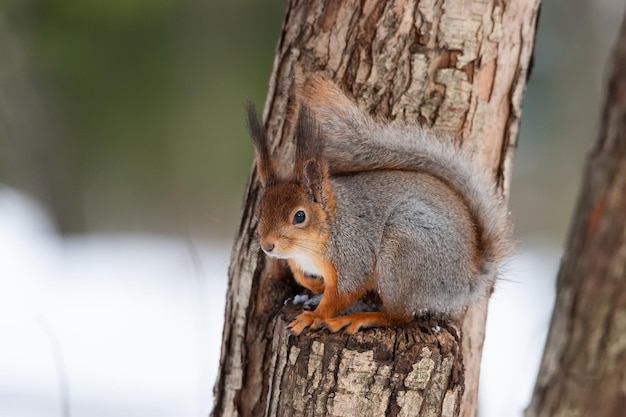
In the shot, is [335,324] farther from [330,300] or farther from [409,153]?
[409,153]

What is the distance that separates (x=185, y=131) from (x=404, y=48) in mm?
2675

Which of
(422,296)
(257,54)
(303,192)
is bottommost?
(422,296)

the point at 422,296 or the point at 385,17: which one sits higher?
the point at 385,17

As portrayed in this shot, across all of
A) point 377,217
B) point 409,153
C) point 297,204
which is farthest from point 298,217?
point 409,153

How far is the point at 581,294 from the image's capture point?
1569 millimetres

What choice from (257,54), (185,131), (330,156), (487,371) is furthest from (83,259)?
(330,156)

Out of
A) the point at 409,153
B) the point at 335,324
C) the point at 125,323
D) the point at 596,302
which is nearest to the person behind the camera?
the point at 335,324

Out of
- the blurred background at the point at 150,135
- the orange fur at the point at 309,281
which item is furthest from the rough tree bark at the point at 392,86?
the blurred background at the point at 150,135

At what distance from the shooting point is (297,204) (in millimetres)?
1366

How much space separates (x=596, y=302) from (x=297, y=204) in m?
0.66

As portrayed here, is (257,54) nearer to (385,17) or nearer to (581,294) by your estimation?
(385,17)

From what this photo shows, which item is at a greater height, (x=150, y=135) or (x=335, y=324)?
(x=150, y=135)

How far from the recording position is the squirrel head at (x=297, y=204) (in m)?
1.34

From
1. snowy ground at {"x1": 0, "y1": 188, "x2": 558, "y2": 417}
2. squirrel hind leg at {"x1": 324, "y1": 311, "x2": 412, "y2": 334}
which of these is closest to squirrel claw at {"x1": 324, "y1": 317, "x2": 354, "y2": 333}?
squirrel hind leg at {"x1": 324, "y1": 311, "x2": 412, "y2": 334}
